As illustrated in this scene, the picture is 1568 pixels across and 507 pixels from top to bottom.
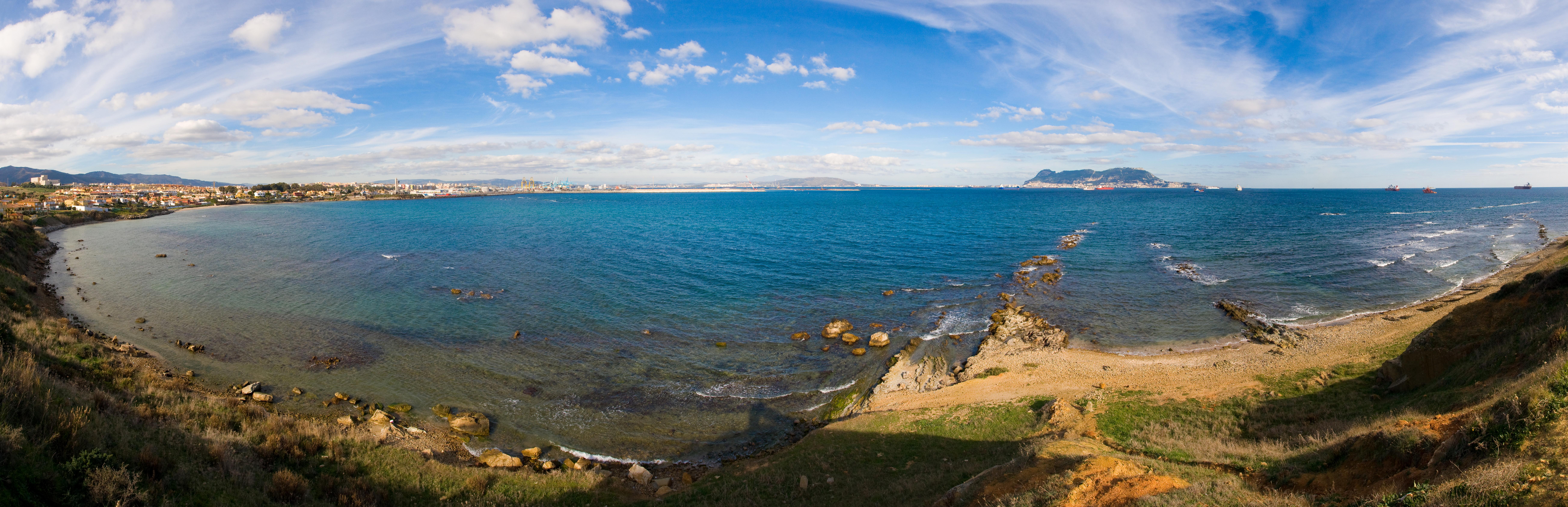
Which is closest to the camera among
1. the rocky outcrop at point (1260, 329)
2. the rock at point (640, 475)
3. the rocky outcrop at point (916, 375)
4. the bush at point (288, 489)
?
the bush at point (288, 489)

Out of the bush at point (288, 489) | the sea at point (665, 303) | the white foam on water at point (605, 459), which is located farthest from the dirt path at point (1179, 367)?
the bush at point (288, 489)

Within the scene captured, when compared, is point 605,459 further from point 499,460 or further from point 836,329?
point 836,329

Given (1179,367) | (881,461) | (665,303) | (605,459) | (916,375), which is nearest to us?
(881,461)

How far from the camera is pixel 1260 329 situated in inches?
1122

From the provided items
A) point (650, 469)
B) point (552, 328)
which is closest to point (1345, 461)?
point (650, 469)

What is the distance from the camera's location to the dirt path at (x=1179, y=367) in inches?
793

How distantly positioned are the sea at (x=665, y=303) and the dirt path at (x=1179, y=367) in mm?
2135

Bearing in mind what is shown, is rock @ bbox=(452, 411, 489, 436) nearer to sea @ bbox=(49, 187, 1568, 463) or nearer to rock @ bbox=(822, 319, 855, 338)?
sea @ bbox=(49, 187, 1568, 463)

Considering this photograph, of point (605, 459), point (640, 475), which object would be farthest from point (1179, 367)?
point (605, 459)

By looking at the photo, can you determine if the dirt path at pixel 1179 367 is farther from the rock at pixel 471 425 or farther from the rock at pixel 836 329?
the rock at pixel 471 425

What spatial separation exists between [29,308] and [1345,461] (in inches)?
1895

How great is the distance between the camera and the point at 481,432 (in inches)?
742

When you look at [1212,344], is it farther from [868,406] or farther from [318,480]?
[318,480]

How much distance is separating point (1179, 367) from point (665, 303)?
94.2 ft
